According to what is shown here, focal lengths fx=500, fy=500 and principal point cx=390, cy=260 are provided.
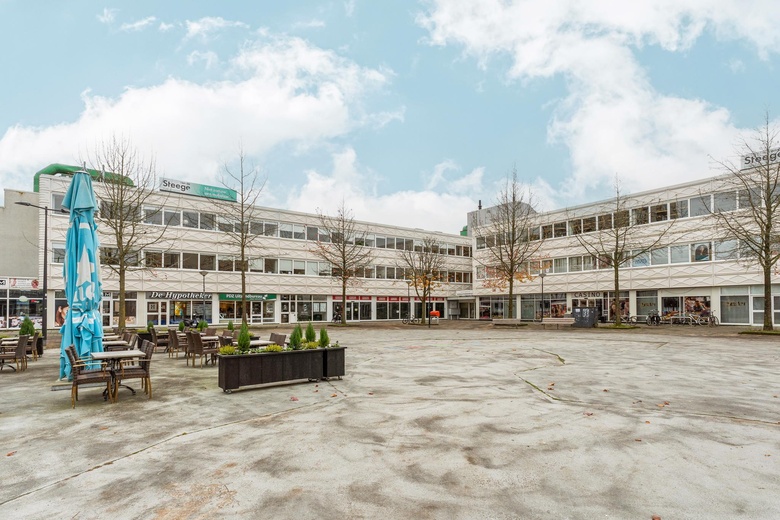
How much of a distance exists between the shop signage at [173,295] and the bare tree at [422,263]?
19180 millimetres

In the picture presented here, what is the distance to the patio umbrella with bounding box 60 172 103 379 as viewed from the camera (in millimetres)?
11156

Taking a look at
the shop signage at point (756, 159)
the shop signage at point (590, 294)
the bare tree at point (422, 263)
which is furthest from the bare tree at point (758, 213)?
the bare tree at point (422, 263)

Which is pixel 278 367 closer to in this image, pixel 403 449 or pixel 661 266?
pixel 403 449

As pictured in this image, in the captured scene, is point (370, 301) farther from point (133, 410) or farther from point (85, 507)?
point (85, 507)

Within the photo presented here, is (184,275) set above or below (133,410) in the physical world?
above

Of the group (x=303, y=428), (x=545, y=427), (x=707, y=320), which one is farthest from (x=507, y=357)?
(x=707, y=320)

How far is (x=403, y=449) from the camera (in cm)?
624

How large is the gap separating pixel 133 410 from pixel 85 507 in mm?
4380

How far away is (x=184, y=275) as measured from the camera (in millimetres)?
40906

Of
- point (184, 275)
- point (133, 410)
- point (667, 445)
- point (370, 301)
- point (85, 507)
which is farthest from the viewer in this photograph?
point (370, 301)

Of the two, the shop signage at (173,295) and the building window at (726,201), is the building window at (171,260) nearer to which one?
the shop signage at (173,295)

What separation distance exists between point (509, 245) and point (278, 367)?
121 feet

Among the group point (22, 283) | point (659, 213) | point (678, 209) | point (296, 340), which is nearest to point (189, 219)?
point (22, 283)

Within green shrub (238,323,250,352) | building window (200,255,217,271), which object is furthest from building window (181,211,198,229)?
green shrub (238,323,250,352)
